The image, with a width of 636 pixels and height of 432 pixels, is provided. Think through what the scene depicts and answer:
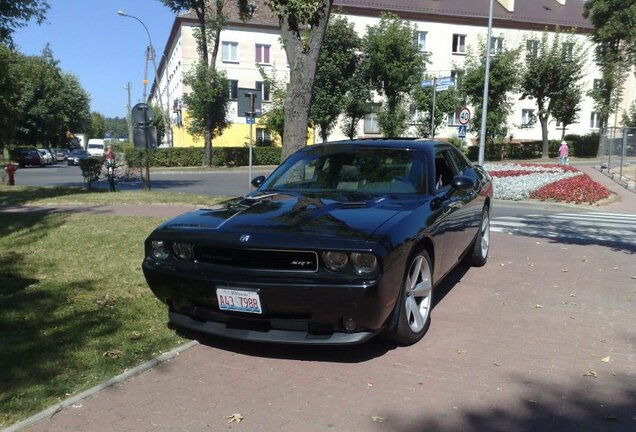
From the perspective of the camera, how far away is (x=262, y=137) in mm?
48031

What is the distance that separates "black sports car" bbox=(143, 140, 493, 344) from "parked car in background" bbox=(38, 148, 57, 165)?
48.5m

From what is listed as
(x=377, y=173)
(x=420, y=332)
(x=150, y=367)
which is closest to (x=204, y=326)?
(x=150, y=367)

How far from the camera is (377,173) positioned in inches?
200

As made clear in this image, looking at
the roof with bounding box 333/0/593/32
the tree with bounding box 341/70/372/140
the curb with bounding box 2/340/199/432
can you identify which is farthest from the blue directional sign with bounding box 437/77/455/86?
the roof with bounding box 333/0/593/32

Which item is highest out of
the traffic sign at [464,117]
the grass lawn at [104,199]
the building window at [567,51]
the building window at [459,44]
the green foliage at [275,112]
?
the building window at [459,44]

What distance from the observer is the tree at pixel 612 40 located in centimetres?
3919

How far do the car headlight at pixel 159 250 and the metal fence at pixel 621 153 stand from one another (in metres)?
19.1

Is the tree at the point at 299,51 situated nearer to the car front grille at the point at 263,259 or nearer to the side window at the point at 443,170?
the side window at the point at 443,170

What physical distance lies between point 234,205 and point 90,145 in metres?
59.2

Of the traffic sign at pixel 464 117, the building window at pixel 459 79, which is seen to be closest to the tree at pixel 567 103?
the building window at pixel 459 79

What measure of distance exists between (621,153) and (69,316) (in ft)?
72.1

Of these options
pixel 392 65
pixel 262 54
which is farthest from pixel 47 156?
pixel 392 65

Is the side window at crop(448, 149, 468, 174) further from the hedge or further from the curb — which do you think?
the hedge

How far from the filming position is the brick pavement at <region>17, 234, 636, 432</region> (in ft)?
10.4
